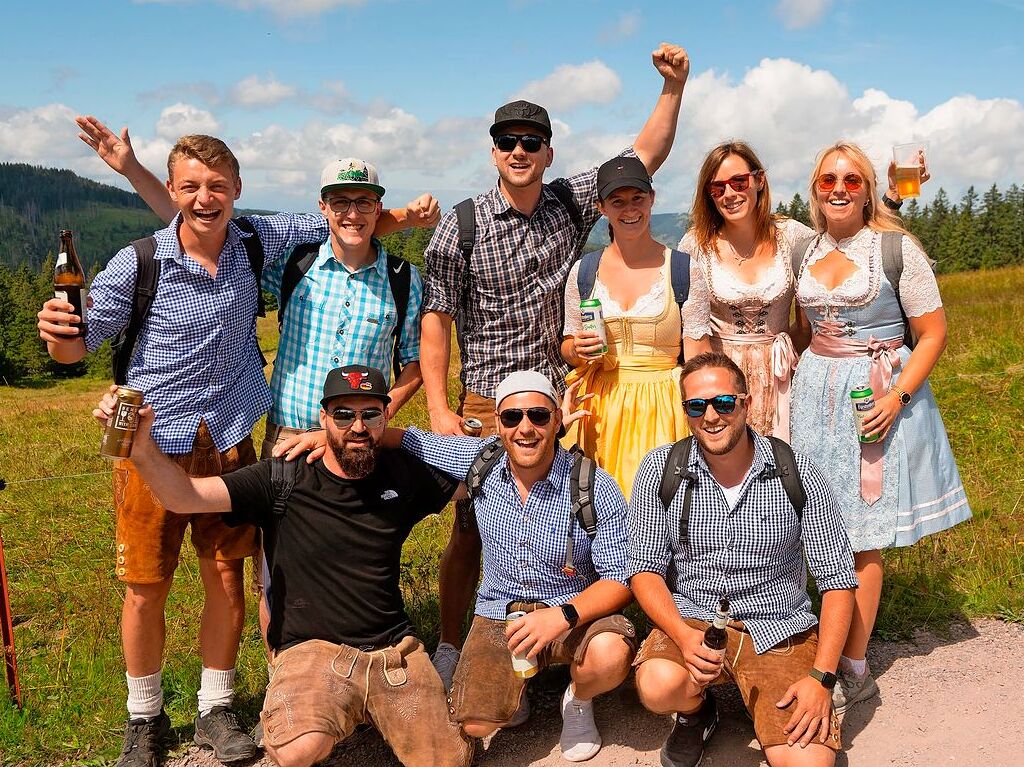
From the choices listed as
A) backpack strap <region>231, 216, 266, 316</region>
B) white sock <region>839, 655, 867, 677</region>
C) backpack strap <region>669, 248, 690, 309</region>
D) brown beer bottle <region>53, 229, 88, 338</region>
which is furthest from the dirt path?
backpack strap <region>231, 216, 266, 316</region>

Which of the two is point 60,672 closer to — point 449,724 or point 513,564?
point 449,724

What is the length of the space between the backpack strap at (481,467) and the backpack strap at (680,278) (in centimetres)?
142

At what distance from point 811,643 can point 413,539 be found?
4.95 metres

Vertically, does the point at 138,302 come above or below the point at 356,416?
above

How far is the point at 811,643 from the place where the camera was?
188 inches

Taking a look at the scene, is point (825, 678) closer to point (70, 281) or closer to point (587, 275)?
point (587, 275)

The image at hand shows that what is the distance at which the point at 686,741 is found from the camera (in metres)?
4.79

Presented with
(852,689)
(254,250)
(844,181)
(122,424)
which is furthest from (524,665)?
(844,181)

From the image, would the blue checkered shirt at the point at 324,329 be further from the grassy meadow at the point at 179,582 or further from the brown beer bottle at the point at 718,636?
the brown beer bottle at the point at 718,636

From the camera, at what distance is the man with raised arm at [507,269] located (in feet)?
18.4

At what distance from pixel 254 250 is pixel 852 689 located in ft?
15.2

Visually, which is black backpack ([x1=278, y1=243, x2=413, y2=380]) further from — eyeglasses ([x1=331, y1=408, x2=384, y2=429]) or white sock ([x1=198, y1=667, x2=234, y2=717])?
white sock ([x1=198, y1=667, x2=234, y2=717])

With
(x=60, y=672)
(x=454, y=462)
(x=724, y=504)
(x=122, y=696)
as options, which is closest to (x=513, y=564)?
(x=454, y=462)

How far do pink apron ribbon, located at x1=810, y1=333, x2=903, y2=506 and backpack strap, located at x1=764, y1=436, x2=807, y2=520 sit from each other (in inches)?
29.5
